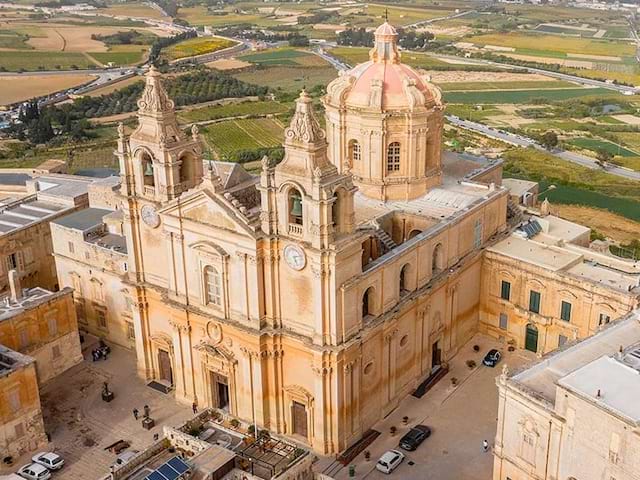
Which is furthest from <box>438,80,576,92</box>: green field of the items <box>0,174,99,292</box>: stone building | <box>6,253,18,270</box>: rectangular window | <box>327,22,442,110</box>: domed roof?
<box>6,253,18,270</box>: rectangular window

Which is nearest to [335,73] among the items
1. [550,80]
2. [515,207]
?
[550,80]

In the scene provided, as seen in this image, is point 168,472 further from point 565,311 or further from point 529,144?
point 529,144

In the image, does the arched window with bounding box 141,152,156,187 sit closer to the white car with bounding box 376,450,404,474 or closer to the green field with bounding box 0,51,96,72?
the white car with bounding box 376,450,404,474

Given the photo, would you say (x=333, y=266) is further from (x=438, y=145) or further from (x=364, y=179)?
(x=438, y=145)

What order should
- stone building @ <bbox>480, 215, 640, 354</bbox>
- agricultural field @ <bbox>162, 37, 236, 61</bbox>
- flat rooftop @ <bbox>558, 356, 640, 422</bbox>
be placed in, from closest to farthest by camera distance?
flat rooftop @ <bbox>558, 356, 640, 422</bbox> → stone building @ <bbox>480, 215, 640, 354</bbox> → agricultural field @ <bbox>162, 37, 236, 61</bbox>

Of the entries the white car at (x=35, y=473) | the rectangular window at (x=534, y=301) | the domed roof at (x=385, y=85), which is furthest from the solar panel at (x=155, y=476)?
the rectangular window at (x=534, y=301)
